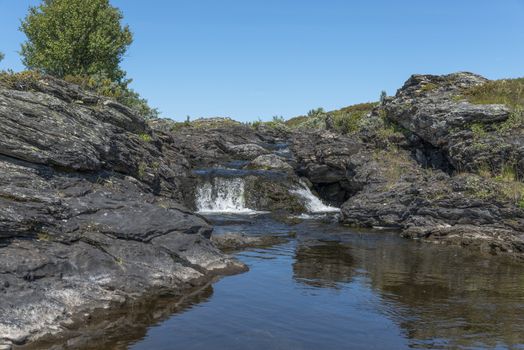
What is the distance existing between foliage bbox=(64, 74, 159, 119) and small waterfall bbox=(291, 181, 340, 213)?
15120mm

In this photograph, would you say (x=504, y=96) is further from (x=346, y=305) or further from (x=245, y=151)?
(x=245, y=151)

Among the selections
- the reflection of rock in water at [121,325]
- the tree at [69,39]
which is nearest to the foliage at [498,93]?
the reflection of rock in water at [121,325]

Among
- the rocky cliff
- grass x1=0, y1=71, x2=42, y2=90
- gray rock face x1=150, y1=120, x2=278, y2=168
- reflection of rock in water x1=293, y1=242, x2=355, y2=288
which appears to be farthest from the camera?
gray rock face x1=150, y1=120, x2=278, y2=168

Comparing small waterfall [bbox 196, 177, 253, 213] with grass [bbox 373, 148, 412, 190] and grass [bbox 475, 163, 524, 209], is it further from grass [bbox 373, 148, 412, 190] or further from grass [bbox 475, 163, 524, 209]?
grass [bbox 475, 163, 524, 209]

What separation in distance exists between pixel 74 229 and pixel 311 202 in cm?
2381

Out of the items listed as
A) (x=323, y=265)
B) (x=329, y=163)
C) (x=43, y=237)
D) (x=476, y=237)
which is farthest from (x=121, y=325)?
(x=329, y=163)

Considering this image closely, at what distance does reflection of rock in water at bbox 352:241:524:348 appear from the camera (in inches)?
416

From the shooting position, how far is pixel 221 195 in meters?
35.4

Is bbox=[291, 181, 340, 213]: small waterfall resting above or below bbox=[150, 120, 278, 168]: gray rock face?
below

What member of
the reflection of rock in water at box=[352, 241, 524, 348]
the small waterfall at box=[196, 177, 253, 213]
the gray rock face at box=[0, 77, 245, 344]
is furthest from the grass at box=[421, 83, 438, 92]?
the gray rock face at box=[0, 77, 245, 344]

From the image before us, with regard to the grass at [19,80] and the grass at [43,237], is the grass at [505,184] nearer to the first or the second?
the grass at [43,237]

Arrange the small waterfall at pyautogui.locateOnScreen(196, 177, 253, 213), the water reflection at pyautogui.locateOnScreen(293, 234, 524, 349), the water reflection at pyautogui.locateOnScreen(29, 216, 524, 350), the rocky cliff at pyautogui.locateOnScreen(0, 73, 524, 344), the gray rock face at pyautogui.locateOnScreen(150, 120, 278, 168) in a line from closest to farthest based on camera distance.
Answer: the water reflection at pyautogui.locateOnScreen(29, 216, 524, 350) < the water reflection at pyautogui.locateOnScreen(293, 234, 524, 349) < the rocky cliff at pyautogui.locateOnScreen(0, 73, 524, 344) < the small waterfall at pyautogui.locateOnScreen(196, 177, 253, 213) < the gray rock face at pyautogui.locateOnScreen(150, 120, 278, 168)

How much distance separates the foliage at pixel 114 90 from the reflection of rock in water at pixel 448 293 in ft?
68.1

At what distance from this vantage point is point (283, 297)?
1344 cm
